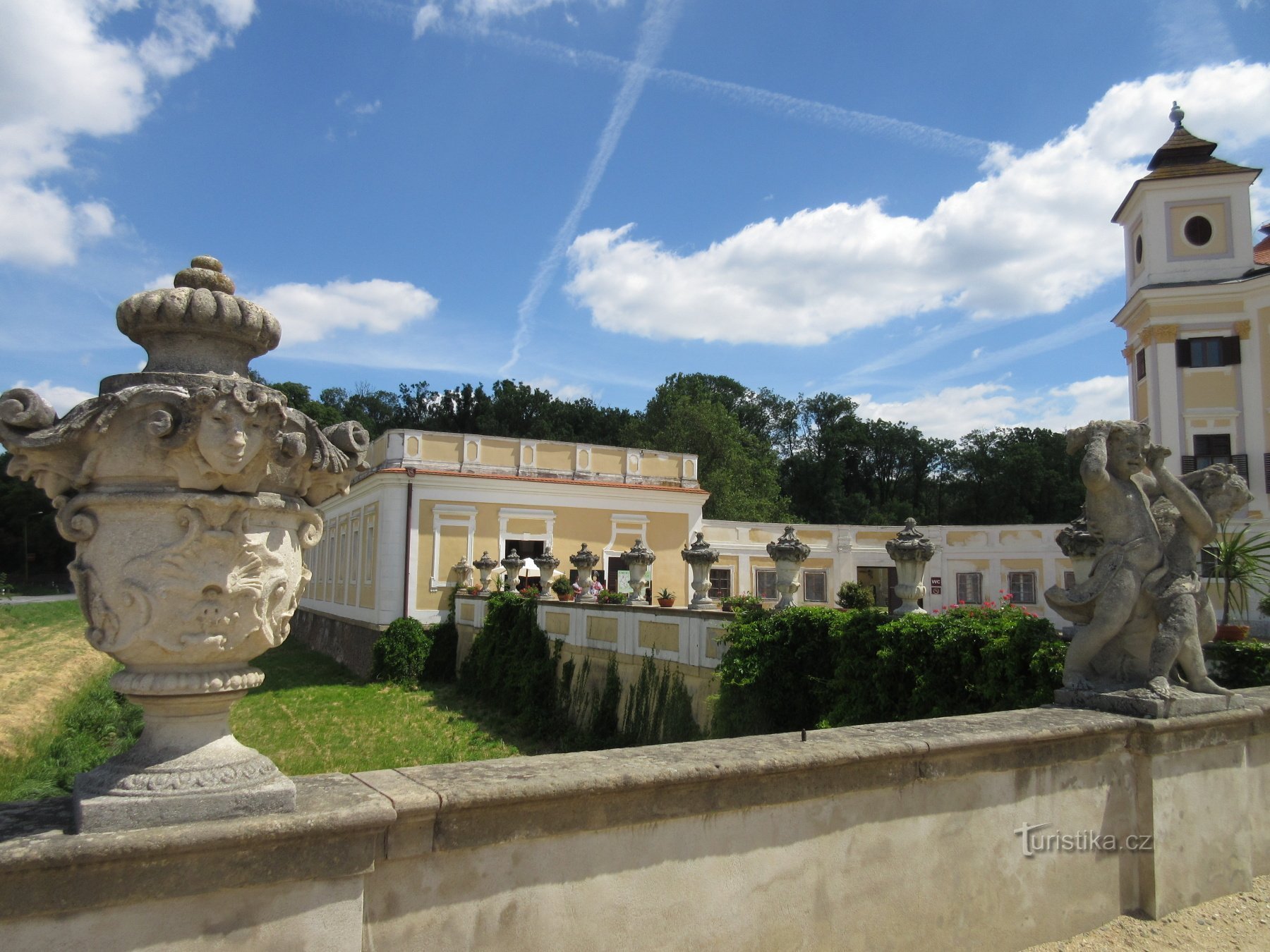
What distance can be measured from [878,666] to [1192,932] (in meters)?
5.60

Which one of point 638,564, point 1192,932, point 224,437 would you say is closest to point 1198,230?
point 638,564

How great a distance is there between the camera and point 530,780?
2797mm

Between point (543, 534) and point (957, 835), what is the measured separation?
2425 cm

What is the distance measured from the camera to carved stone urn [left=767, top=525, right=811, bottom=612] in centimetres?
1258

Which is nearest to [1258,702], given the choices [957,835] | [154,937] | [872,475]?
[957,835]

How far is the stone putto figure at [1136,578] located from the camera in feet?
15.4

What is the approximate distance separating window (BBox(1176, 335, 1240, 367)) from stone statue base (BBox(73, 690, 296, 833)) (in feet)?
101

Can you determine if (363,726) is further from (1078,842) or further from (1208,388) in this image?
(1208,388)

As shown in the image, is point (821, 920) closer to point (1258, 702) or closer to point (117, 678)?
point (117, 678)

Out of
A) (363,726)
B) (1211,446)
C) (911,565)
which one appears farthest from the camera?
(1211,446)

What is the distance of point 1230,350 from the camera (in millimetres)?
26828

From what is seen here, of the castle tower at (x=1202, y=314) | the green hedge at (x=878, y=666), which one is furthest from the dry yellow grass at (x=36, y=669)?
the castle tower at (x=1202, y=314)

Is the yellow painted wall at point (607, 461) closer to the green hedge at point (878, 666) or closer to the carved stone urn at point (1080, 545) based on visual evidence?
the green hedge at point (878, 666)

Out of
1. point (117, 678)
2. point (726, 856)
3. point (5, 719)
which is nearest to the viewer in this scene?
point (117, 678)
